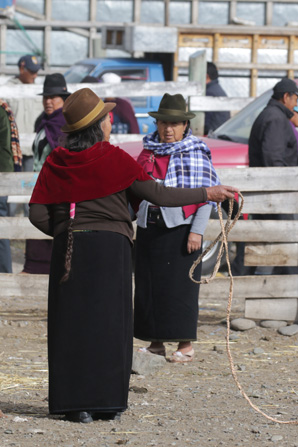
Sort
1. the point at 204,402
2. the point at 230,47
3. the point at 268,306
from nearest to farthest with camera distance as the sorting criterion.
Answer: the point at 204,402 → the point at 268,306 → the point at 230,47

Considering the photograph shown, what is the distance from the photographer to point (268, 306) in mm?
9188

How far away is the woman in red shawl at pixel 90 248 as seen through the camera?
5.63m

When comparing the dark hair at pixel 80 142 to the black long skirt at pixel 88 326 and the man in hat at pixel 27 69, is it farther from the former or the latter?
the man in hat at pixel 27 69

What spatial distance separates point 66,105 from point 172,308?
7.89ft

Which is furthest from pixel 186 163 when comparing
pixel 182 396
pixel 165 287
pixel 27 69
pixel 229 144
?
pixel 27 69

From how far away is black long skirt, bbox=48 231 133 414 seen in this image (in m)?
5.68

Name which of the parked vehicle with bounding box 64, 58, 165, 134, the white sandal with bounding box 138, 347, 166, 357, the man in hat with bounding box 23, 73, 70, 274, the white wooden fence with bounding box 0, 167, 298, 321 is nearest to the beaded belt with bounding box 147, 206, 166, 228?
the white sandal with bounding box 138, 347, 166, 357

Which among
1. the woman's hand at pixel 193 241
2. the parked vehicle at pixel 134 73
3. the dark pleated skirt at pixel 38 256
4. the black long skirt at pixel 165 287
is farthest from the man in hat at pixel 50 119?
the parked vehicle at pixel 134 73

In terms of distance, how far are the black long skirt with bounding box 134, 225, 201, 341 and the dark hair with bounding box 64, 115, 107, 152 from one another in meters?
1.98

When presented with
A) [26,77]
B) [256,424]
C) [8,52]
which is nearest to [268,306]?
[256,424]

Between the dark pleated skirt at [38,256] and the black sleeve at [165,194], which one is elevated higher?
the black sleeve at [165,194]

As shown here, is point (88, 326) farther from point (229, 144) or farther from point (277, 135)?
point (229, 144)

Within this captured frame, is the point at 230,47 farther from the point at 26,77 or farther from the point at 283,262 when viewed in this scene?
the point at 283,262

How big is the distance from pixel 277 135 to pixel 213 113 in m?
4.04
